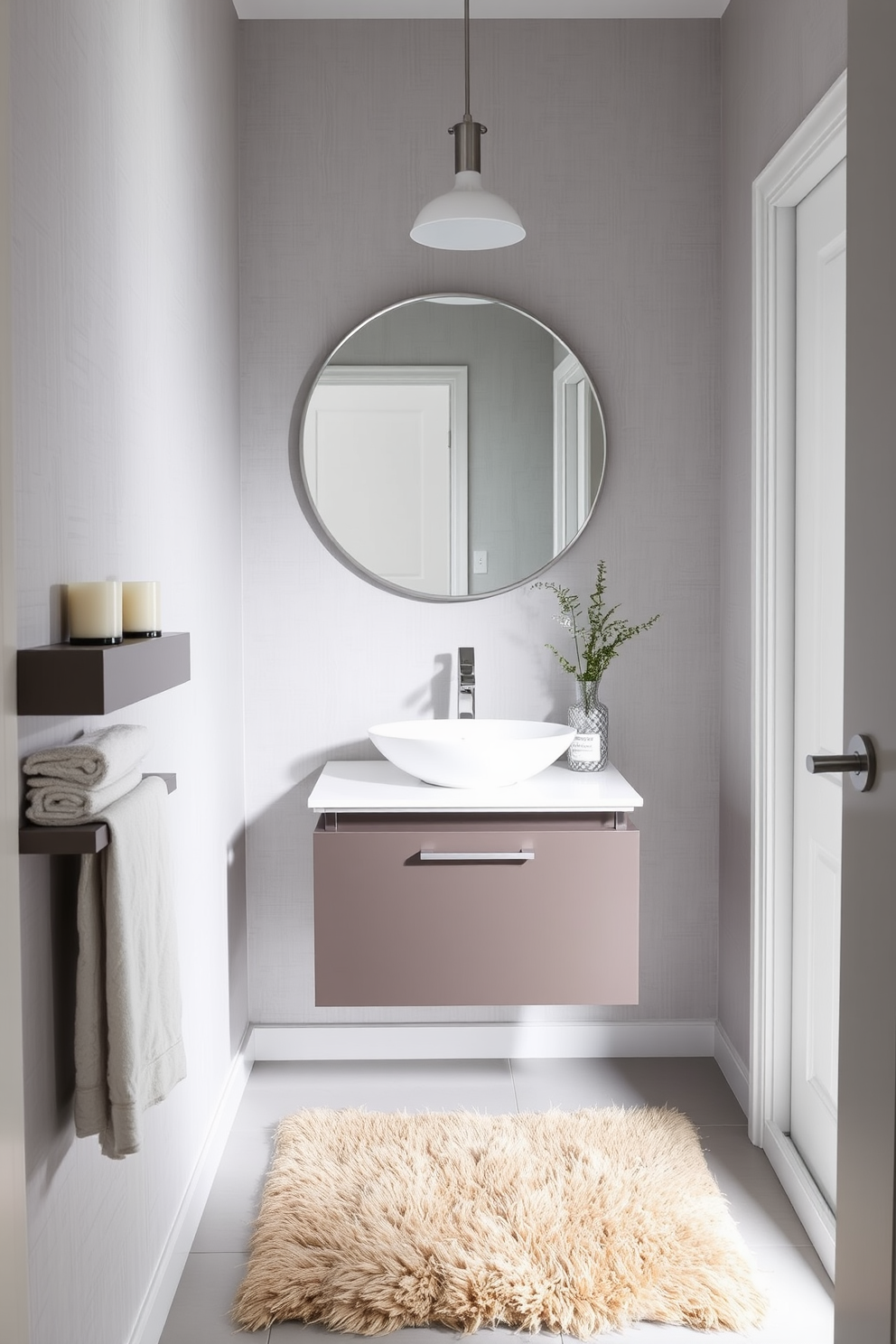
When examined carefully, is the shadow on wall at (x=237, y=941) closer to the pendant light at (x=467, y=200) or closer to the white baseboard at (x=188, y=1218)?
the white baseboard at (x=188, y=1218)

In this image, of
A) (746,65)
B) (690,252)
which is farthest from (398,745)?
(746,65)

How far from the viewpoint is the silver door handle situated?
44.5 inches

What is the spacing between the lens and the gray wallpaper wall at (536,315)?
2691mm

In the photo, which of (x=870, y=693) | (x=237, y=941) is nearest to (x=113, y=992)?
(x=870, y=693)

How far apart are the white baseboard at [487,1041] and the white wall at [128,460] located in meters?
0.24

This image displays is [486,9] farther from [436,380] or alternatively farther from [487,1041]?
[487,1041]

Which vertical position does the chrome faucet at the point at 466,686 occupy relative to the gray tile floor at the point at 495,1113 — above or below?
above

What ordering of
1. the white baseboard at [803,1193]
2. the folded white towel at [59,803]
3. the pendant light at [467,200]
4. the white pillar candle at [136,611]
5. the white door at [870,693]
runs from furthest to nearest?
the pendant light at [467,200]
the white baseboard at [803,1193]
the white pillar candle at [136,611]
the folded white towel at [59,803]
the white door at [870,693]

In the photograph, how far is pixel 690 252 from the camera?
8.92 feet

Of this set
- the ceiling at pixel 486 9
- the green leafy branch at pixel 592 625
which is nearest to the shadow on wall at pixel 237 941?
the green leafy branch at pixel 592 625

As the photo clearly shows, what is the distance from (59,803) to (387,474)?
1657 millimetres

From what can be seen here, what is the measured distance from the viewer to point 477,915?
2.28 m

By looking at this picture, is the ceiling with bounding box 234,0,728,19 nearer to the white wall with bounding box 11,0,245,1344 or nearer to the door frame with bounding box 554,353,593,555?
the white wall with bounding box 11,0,245,1344

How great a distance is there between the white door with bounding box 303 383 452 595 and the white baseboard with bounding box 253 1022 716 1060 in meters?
1.11
